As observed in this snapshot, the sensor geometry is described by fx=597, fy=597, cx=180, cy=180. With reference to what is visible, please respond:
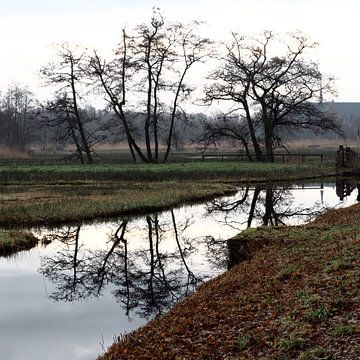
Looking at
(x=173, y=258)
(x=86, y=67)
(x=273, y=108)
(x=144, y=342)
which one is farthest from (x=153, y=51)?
(x=144, y=342)

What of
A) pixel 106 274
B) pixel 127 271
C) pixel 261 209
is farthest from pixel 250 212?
pixel 106 274

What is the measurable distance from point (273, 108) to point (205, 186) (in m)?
19.8

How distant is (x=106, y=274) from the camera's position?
15.2 m

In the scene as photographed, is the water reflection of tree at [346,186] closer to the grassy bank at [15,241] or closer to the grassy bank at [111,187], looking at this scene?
the grassy bank at [111,187]

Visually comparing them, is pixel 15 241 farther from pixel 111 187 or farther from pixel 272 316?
pixel 111 187

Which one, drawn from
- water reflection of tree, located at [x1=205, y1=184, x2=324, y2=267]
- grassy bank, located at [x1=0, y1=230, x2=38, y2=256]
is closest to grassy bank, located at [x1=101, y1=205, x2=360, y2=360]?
water reflection of tree, located at [x1=205, y1=184, x2=324, y2=267]

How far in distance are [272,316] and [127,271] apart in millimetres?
7371

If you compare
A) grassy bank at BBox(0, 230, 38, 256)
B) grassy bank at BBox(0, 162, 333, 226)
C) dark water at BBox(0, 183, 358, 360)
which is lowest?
dark water at BBox(0, 183, 358, 360)

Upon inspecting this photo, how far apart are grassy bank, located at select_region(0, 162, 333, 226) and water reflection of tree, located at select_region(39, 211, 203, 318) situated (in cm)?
388

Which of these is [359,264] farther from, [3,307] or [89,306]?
[3,307]

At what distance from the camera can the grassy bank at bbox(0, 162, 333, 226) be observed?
80.9ft

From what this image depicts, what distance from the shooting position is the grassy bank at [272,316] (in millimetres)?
7105

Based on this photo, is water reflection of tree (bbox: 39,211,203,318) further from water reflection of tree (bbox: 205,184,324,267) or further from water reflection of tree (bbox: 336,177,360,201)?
water reflection of tree (bbox: 336,177,360,201)

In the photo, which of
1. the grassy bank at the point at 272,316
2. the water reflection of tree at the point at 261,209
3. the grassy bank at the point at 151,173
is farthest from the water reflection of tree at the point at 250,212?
the grassy bank at the point at 151,173
